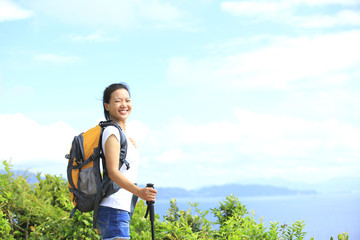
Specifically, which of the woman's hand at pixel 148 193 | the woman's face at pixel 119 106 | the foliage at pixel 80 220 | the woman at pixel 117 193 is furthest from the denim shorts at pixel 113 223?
the foliage at pixel 80 220

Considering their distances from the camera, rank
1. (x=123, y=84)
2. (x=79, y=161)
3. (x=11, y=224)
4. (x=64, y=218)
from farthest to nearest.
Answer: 1. (x=11, y=224)
2. (x=64, y=218)
3. (x=123, y=84)
4. (x=79, y=161)

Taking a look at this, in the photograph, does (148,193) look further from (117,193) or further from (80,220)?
(80,220)

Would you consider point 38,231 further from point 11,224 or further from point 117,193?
point 117,193

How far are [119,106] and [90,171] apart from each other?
65 centimetres

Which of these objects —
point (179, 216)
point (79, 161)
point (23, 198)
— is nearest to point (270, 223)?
point (179, 216)

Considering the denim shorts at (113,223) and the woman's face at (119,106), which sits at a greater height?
the woman's face at (119,106)

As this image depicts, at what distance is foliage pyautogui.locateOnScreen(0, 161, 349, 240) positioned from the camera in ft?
18.3

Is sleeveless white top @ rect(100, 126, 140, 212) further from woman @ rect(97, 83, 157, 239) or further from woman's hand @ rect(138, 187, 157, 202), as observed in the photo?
woman's hand @ rect(138, 187, 157, 202)

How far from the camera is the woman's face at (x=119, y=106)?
13.6 ft

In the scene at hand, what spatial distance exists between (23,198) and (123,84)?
3.55 metres

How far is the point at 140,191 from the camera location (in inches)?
145

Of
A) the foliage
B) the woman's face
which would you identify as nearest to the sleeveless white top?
the woman's face

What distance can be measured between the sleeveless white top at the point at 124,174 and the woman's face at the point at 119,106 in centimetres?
22

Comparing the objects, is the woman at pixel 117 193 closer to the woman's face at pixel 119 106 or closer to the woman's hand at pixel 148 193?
the woman's hand at pixel 148 193
